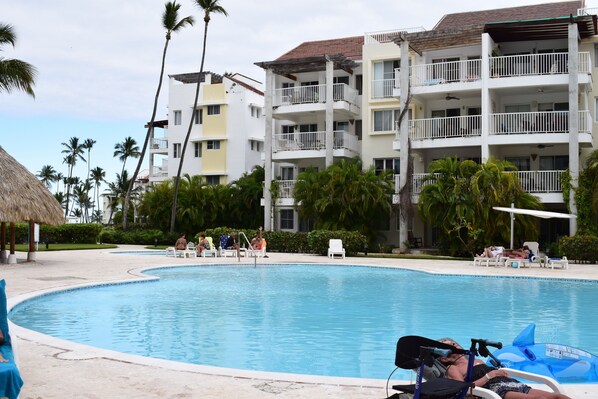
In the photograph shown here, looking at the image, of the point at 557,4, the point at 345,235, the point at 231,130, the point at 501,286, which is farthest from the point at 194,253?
the point at 557,4

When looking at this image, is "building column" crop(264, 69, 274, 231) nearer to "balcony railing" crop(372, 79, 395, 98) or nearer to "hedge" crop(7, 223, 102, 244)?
"balcony railing" crop(372, 79, 395, 98)

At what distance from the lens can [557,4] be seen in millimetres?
36469

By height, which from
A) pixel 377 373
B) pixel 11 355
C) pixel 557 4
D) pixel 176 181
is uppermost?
pixel 557 4

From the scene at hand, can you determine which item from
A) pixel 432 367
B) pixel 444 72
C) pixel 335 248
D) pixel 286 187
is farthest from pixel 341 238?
pixel 432 367

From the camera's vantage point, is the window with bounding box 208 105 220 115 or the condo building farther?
the window with bounding box 208 105 220 115

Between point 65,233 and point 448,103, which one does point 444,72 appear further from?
point 65,233

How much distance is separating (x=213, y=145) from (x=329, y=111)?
13.3 metres

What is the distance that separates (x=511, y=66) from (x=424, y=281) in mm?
16271

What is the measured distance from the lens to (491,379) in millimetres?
4684

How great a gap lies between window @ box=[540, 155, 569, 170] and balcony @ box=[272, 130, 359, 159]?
10010 millimetres

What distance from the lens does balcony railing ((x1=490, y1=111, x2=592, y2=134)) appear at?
30969 mm

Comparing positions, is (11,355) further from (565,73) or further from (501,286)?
(565,73)

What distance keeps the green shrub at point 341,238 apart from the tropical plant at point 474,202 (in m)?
3.16

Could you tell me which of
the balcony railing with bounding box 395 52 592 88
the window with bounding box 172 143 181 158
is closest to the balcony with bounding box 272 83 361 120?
the balcony railing with bounding box 395 52 592 88
